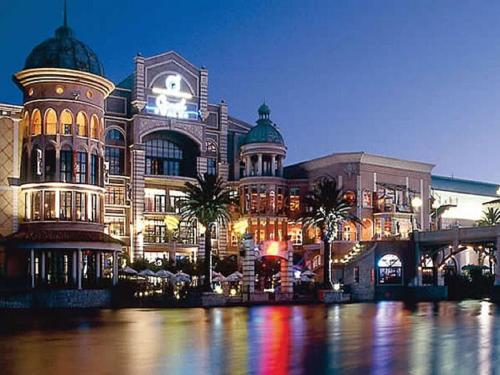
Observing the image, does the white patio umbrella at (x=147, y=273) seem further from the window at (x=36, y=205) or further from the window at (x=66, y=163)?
the window at (x=66, y=163)

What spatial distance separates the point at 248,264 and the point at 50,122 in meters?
23.4

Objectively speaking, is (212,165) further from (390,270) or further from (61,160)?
(61,160)

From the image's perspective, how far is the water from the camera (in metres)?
24.0

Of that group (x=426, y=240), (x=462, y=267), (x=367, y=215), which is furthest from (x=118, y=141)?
(x=462, y=267)

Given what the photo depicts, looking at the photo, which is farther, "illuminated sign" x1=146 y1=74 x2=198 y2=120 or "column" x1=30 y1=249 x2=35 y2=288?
"illuminated sign" x1=146 y1=74 x2=198 y2=120

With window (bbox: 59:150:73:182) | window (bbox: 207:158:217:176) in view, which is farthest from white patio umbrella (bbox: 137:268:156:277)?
window (bbox: 207:158:217:176)

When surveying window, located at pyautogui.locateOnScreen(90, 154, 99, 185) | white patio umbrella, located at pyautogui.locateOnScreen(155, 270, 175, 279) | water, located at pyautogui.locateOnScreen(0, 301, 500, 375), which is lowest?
water, located at pyautogui.locateOnScreen(0, 301, 500, 375)

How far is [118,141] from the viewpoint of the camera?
88812 millimetres

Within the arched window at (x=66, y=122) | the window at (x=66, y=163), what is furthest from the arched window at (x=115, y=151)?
Result: the window at (x=66, y=163)

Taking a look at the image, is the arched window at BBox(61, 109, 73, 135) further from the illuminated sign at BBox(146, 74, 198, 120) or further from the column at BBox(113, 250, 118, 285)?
the illuminated sign at BBox(146, 74, 198, 120)

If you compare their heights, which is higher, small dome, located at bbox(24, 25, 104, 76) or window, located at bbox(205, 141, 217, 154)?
small dome, located at bbox(24, 25, 104, 76)

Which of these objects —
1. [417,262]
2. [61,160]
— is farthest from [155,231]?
[417,262]

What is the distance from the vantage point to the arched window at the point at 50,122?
7162 centimetres

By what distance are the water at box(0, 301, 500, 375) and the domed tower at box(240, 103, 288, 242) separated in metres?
46.7
